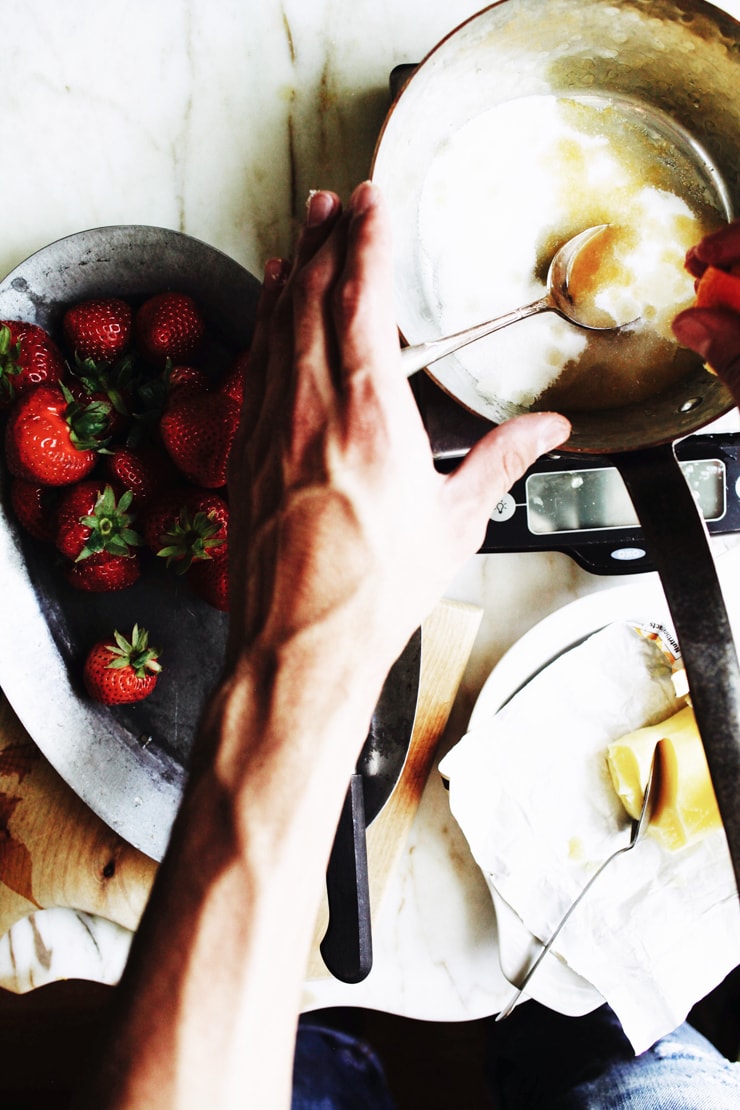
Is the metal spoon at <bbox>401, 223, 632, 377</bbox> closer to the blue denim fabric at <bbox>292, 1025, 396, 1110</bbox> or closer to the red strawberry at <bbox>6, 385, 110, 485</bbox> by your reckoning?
the red strawberry at <bbox>6, 385, 110, 485</bbox>

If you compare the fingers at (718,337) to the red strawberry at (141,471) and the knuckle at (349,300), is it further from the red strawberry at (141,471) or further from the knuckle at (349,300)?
the red strawberry at (141,471)

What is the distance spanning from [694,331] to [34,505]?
52 centimetres

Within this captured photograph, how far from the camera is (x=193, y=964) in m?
0.39

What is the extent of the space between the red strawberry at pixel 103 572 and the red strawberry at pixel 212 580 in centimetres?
5

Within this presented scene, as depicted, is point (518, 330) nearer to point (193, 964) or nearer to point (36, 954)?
point (193, 964)

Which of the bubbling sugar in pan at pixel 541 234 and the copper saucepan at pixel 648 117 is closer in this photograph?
the copper saucepan at pixel 648 117

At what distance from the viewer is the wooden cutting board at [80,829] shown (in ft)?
2.43

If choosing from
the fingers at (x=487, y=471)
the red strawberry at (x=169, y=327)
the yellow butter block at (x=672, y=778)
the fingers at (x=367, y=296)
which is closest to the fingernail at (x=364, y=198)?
the fingers at (x=367, y=296)

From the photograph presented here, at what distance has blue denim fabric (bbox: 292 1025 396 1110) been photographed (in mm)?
947

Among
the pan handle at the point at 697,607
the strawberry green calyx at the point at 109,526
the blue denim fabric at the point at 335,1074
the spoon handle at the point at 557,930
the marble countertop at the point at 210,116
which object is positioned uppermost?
the marble countertop at the point at 210,116

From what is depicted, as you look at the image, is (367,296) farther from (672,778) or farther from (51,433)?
(672,778)

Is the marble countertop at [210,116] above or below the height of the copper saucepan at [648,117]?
above

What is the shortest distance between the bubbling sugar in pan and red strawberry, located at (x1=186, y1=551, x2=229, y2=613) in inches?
10.1

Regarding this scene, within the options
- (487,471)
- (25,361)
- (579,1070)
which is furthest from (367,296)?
(579,1070)
